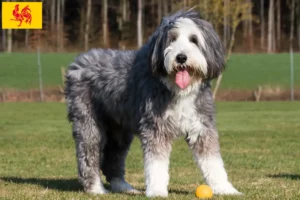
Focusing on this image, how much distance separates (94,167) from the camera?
394 inches

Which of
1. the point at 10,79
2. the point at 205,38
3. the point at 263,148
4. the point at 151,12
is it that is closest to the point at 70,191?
the point at 205,38

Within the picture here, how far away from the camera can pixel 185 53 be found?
8.50 m

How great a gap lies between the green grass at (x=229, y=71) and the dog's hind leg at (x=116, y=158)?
83.9ft

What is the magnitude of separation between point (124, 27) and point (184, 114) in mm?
45796

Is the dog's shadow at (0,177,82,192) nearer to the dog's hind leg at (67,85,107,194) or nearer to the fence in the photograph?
the dog's hind leg at (67,85,107,194)

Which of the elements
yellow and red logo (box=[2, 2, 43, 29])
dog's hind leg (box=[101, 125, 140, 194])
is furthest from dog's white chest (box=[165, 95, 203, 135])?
yellow and red logo (box=[2, 2, 43, 29])

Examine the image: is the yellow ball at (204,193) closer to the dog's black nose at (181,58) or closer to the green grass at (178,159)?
the green grass at (178,159)

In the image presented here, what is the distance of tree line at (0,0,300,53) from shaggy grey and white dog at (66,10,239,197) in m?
28.5

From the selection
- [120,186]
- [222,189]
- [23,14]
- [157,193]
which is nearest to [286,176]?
[120,186]

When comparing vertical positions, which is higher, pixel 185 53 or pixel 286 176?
pixel 185 53

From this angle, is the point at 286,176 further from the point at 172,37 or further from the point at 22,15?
the point at 22,15

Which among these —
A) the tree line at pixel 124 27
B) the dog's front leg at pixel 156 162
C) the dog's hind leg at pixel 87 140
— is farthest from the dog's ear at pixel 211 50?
the tree line at pixel 124 27

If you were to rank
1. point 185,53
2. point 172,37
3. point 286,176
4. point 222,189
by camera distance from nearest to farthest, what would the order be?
point 185,53 → point 172,37 → point 222,189 → point 286,176

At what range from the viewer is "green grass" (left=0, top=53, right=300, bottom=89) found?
1442 inches
